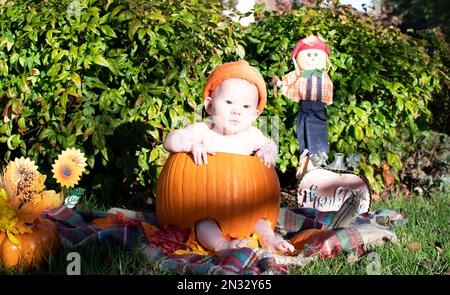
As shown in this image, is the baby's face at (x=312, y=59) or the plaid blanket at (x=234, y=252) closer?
the plaid blanket at (x=234, y=252)

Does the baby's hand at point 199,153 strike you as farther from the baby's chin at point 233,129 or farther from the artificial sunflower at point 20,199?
the artificial sunflower at point 20,199

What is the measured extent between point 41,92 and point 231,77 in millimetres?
1700

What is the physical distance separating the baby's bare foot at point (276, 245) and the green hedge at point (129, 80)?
1.25 m

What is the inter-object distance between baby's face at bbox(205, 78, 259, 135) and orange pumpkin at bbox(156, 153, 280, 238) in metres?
0.16

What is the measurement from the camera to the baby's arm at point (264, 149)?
2963 mm

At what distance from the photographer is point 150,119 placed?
380 centimetres

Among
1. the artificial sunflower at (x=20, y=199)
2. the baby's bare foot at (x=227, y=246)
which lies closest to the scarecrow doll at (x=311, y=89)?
the baby's bare foot at (x=227, y=246)

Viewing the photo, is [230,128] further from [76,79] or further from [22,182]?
[76,79]

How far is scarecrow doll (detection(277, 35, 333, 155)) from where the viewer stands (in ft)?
13.4

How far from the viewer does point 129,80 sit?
12.7 ft

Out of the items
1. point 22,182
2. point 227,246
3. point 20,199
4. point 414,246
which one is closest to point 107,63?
point 22,182

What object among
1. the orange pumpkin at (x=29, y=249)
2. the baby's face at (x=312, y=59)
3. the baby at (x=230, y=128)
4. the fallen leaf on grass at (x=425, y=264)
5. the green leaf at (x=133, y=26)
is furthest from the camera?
the baby's face at (x=312, y=59)
